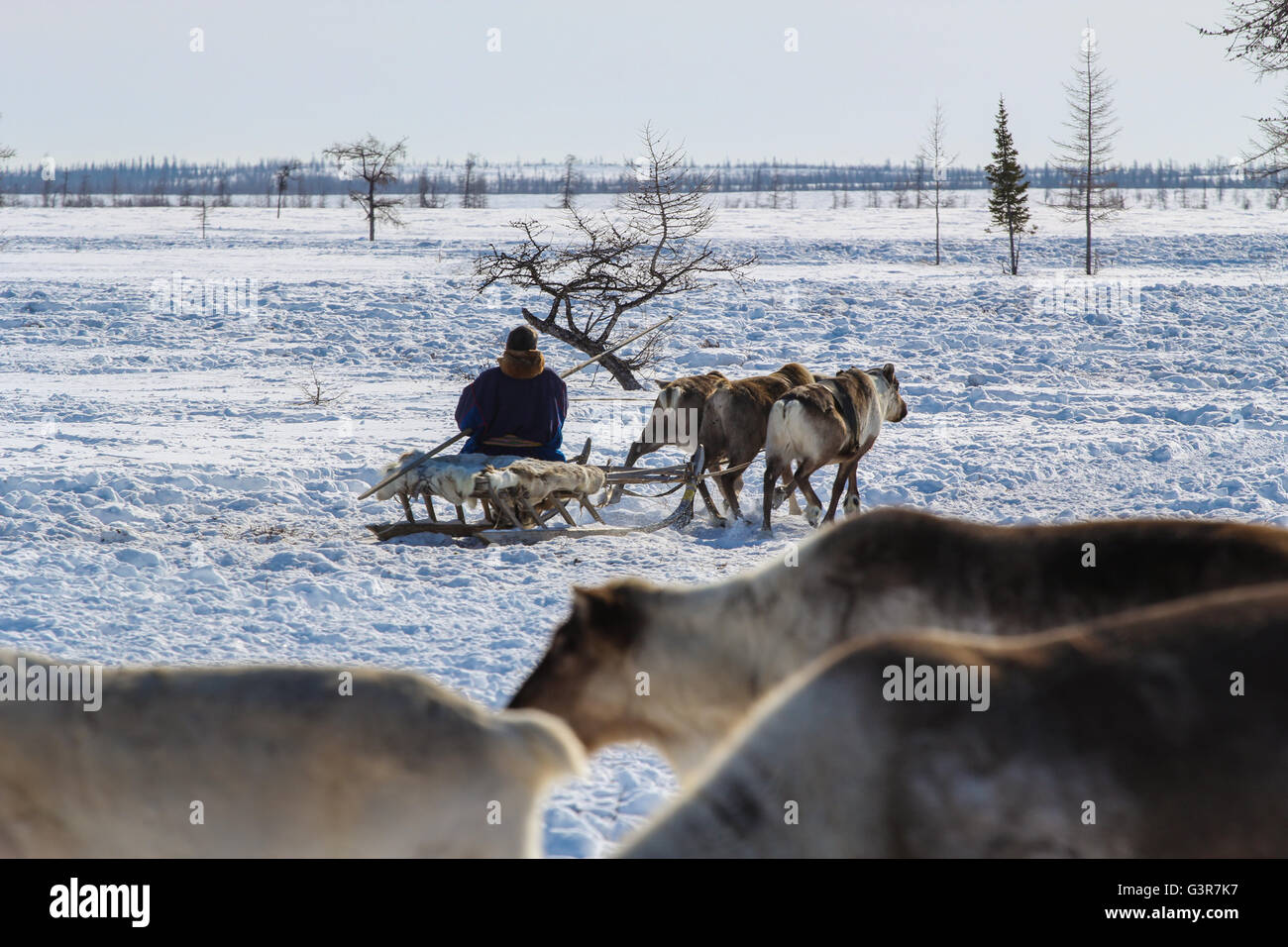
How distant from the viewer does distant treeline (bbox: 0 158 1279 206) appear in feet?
309

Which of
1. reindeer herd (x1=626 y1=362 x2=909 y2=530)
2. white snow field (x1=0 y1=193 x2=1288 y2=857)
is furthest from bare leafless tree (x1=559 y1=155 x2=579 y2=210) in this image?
reindeer herd (x1=626 y1=362 x2=909 y2=530)

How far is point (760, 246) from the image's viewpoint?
125 feet

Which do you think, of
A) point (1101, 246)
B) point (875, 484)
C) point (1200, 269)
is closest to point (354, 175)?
point (1101, 246)

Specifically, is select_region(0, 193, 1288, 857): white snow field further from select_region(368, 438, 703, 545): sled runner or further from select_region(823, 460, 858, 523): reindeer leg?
select_region(823, 460, 858, 523): reindeer leg

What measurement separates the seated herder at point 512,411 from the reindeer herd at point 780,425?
175 centimetres

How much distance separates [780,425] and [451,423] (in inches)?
287

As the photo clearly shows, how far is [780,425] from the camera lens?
31.6 feet

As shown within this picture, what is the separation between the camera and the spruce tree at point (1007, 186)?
37.1 meters

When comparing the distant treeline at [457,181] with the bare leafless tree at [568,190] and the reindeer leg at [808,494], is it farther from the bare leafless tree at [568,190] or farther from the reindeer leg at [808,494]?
the reindeer leg at [808,494]

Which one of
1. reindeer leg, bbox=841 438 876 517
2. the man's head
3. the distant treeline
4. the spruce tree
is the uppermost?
the distant treeline

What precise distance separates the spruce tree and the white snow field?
1.22 m

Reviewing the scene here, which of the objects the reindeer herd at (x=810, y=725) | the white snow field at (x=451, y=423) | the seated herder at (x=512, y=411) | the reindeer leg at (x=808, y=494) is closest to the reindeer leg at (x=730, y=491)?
the white snow field at (x=451, y=423)

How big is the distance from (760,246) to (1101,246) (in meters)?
12.1
